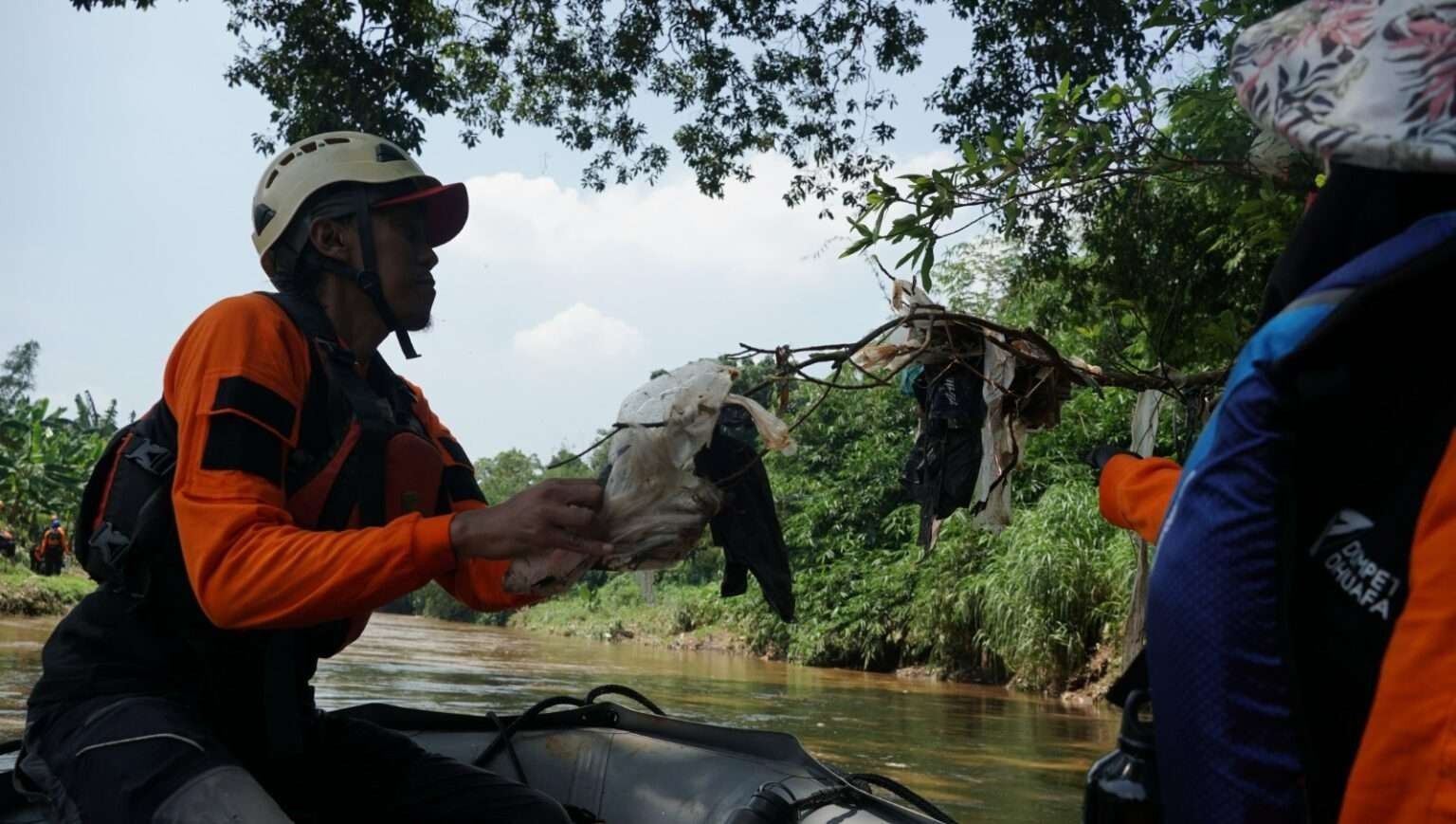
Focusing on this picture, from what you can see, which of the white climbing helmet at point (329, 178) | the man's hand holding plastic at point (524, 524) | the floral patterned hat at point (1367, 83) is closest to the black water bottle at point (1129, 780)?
the floral patterned hat at point (1367, 83)

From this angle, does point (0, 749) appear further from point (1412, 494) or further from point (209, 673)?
point (1412, 494)

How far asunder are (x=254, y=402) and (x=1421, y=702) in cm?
167

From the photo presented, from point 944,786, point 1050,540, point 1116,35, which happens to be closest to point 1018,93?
point 1116,35

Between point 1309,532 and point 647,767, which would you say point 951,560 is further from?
point 1309,532

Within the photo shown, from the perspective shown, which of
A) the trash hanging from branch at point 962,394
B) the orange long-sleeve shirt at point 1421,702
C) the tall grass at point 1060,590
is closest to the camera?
the orange long-sleeve shirt at point 1421,702

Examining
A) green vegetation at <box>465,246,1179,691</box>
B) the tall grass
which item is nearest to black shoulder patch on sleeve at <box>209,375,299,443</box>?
green vegetation at <box>465,246,1179,691</box>

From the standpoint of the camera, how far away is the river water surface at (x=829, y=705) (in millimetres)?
7516

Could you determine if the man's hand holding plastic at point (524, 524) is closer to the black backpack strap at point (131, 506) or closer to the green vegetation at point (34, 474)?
the black backpack strap at point (131, 506)

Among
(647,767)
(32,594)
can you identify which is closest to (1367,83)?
(647,767)

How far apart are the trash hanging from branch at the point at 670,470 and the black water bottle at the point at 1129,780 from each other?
3.10 ft

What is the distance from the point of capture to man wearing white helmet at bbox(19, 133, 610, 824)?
182cm

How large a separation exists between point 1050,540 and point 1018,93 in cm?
587

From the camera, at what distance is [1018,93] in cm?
853

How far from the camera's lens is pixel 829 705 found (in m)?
11.9
